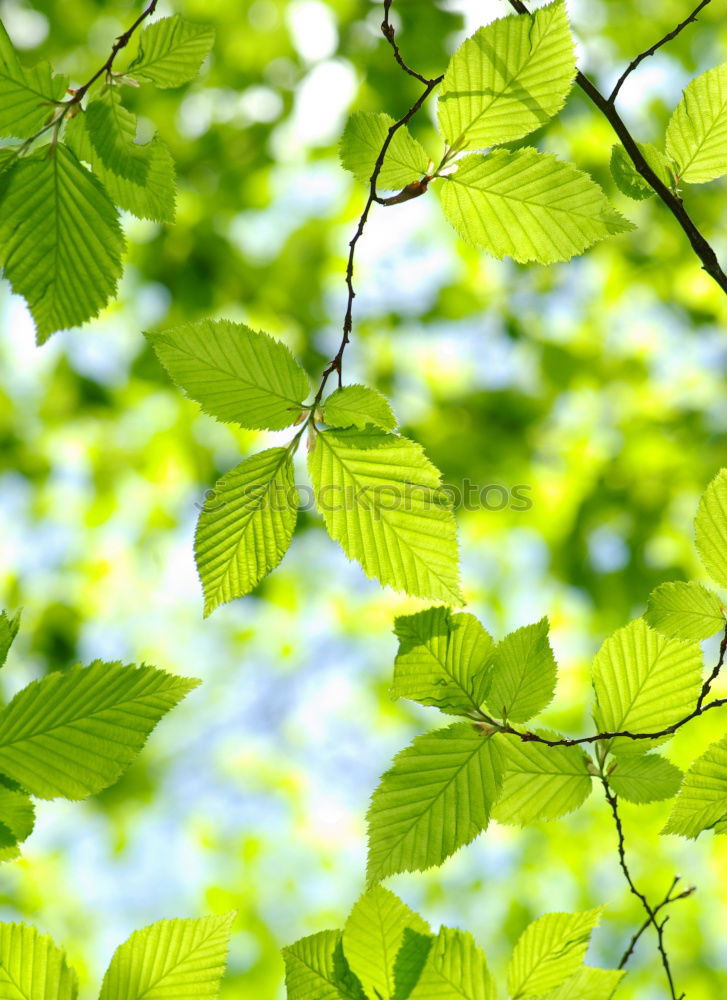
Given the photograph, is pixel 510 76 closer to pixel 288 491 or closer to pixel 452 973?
pixel 288 491

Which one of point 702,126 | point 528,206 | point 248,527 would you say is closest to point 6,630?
point 248,527

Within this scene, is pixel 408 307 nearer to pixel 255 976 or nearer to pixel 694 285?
pixel 694 285

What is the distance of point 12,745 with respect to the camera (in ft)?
1.88

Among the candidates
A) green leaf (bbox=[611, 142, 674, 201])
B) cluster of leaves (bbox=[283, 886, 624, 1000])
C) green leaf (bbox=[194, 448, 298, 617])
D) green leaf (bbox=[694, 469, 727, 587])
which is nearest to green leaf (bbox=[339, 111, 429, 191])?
green leaf (bbox=[611, 142, 674, 201])

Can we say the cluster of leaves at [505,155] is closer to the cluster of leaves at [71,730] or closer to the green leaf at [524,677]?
the green leaf at [524,677]

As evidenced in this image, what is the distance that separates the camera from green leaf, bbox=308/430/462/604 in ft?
2.28

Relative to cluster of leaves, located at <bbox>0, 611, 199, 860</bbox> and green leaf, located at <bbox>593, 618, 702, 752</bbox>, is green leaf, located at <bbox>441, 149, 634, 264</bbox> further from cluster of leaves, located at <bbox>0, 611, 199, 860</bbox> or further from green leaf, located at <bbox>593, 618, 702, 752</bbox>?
cluster of leaves, located at <bbox>0, 611, 199, 860</bbox>

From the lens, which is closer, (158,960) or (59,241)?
(158,960)

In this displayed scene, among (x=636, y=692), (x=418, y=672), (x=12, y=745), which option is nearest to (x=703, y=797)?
(x=636, y=692)

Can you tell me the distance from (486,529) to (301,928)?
2.29 meters

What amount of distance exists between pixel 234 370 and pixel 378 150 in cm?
24

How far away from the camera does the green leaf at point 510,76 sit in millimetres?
643

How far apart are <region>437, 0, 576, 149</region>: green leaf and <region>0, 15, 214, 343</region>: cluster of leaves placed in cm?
28

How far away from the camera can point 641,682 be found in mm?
708
